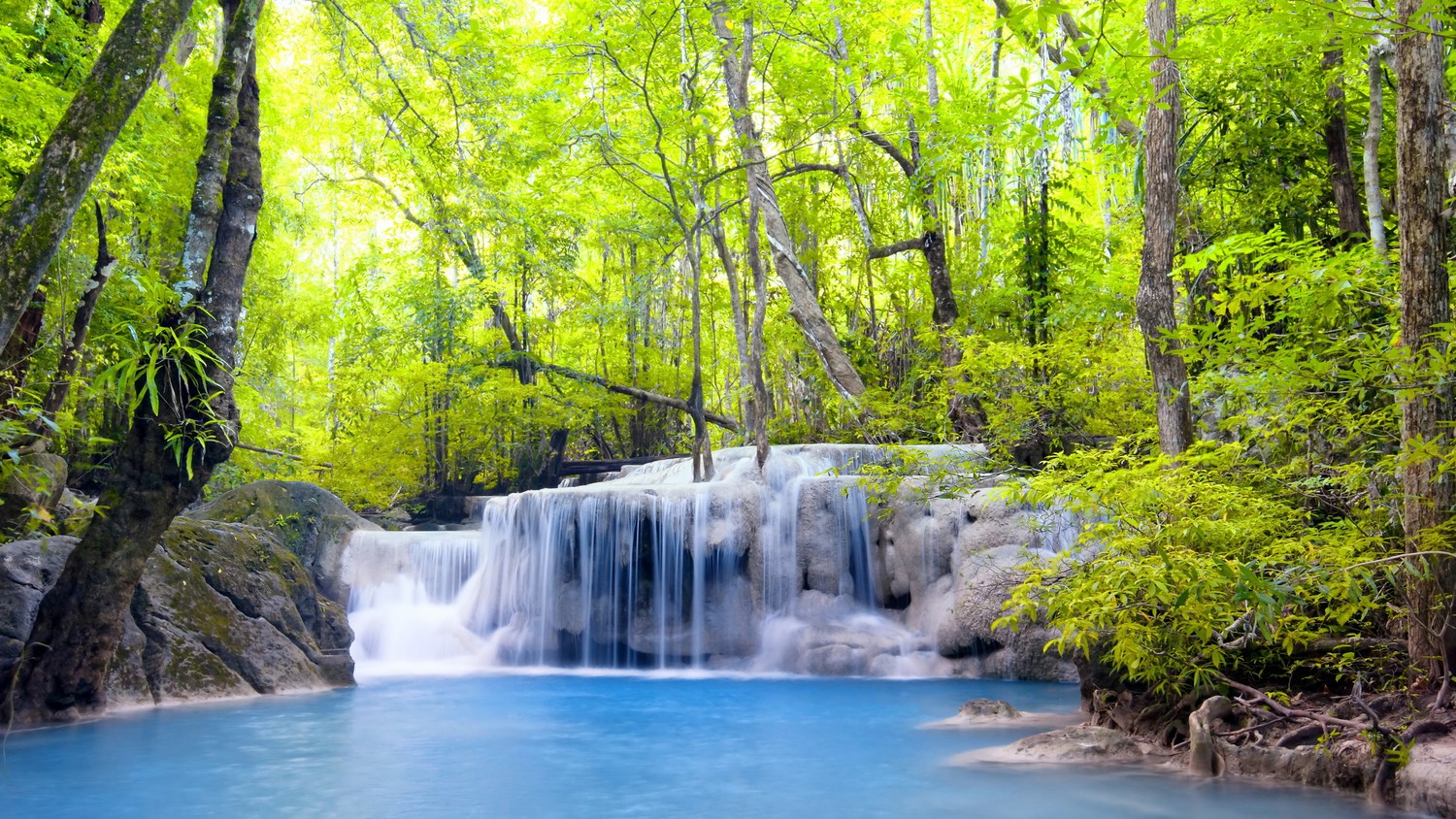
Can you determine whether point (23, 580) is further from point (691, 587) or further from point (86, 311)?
point (691, 587)

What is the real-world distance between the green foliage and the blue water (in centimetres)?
72

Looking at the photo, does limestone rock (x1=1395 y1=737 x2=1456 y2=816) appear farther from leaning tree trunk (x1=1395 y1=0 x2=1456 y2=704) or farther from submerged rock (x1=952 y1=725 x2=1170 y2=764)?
submerged rock (x1=952 y1=725 x2=1170 y2=764)

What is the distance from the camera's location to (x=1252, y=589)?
4047mm

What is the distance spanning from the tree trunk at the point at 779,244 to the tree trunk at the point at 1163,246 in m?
6.04

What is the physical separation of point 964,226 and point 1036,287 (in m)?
3.76

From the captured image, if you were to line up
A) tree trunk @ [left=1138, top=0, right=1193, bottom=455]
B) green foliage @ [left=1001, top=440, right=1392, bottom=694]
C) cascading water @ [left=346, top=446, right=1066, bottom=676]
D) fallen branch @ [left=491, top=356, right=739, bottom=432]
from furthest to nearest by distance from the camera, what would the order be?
fallen branch @ [left=491, top=356, right=739, bottom=432], cascading water @ [left=346, top=446, right=1066, bottom=676], tree trunk @ [left=1138, top=0, right=1193, bottom=455], green foliage @ [left=1001, top=440, right=1392, bottom=694]

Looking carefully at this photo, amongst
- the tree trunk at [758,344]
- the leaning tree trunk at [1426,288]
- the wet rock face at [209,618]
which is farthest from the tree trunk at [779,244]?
the leaning tree trunk at [1426,288]

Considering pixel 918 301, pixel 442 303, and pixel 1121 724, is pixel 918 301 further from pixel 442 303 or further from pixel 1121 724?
pixel 1121 724

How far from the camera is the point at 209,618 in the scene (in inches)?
318

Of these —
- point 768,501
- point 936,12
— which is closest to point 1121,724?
point 768,501

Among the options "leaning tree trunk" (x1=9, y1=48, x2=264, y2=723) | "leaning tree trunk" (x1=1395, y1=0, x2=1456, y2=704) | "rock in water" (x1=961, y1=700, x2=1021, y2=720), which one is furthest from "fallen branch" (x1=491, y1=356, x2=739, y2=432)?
"leaning tree trunk" (x1=1395, y1=0, x2=1456, y2=704)

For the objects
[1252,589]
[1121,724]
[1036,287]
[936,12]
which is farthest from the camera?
[936,12]

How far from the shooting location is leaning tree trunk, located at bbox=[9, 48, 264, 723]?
6.41 metres

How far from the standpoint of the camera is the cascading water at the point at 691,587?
10805 millimetres
